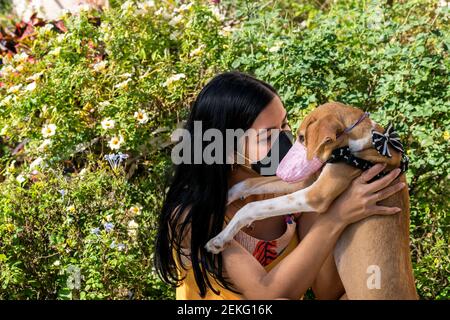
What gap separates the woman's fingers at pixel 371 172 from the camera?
8.68 feet

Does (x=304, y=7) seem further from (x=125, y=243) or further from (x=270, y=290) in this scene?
(x=270, y=290)

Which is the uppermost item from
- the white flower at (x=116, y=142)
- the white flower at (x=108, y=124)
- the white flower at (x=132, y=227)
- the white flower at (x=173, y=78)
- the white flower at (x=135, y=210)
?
the white flower at (x=173, y=78)

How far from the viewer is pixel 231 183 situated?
9.94ft

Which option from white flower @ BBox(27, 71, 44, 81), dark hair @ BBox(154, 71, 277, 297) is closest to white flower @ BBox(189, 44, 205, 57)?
white flower @ BBox(27, 71, 44, 81)

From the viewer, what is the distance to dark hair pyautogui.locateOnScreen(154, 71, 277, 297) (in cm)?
284

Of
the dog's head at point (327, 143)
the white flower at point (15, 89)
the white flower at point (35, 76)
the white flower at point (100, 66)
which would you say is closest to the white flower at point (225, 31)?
the white flower at point (100, 66)

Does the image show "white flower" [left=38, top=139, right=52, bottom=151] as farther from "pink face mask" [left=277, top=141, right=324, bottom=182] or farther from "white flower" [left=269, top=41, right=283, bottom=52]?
"pink face mask" [left=277, top=141, right=324, bottom=182]

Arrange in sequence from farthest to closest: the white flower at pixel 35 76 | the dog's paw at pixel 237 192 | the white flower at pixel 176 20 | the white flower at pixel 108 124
Result: the white flower at pixel 176 20, the white flower at pixel 35 76, the white flower at pixel 108 124, the dog's paw at pixel 237 192

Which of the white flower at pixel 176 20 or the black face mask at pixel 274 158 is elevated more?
the black face mask at pixel 274 158

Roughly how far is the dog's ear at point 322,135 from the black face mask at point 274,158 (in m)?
0.22

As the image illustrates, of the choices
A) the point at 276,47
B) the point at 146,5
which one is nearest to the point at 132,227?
the point at 276,47

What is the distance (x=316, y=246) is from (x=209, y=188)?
50 centimetres

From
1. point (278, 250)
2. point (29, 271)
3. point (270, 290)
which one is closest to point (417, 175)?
point (278, 250)

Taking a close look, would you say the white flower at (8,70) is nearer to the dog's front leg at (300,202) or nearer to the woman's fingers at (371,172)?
the dog's front leg at (300,202)
